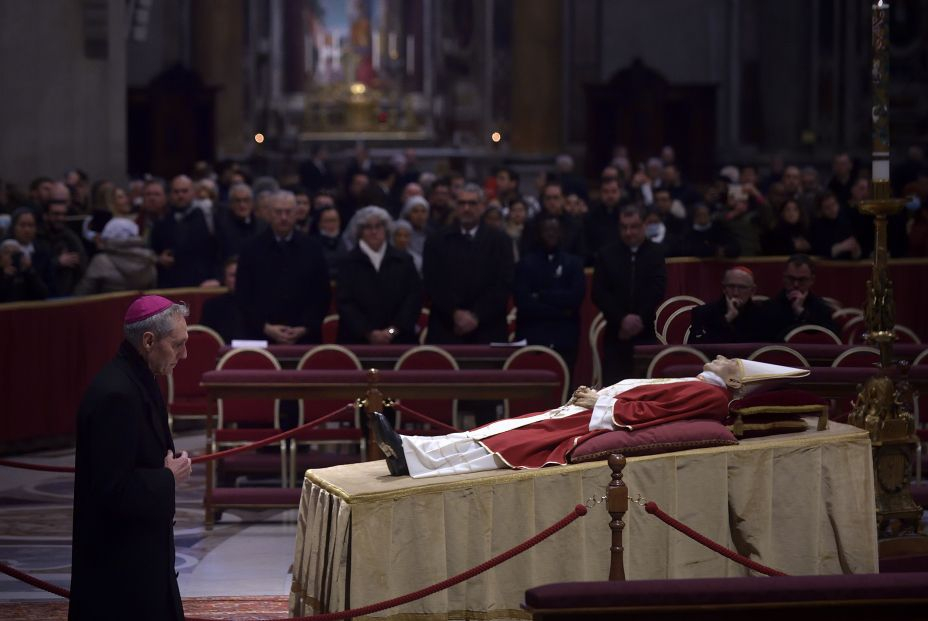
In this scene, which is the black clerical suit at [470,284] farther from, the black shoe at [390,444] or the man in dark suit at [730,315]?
the black shoe at [390,444]

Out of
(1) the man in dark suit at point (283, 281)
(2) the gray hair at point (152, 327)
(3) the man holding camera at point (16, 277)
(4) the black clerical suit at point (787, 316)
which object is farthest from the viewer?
(3) the man holding camera at point (16, 277)

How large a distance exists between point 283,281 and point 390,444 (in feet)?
14.6

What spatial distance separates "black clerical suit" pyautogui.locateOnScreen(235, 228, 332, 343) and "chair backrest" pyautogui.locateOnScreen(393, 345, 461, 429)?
114cm

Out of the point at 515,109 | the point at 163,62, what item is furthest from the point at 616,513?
the point at 163,62

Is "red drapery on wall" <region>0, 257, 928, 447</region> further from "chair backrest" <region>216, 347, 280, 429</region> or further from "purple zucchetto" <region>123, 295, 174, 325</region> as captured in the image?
"purple zucchetto" <region>123, 295, 174, 325</region>

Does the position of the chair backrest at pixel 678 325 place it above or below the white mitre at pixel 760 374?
above

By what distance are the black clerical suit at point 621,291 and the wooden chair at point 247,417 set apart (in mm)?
2194

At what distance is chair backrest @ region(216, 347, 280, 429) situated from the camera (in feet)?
33.6

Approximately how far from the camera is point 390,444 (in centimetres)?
693

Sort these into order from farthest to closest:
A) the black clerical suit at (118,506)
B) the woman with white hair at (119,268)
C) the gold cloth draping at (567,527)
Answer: the woman with white hair at (119,268) < the gold cloth draping at (567,527) < the black clerical suit at (118,506)

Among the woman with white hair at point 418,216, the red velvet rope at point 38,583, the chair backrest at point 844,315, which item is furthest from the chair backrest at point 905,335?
the red velvet rope at point 38,583

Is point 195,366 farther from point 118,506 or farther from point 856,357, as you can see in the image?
point 118,506

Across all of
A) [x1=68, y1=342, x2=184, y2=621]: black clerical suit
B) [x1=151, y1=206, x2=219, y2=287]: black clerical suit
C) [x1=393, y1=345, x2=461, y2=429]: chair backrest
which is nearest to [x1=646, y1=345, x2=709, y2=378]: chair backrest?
[x1=393, y1=345, x2=461, y2=429]: chair backrest

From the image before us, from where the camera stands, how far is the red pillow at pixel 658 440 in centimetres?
712
